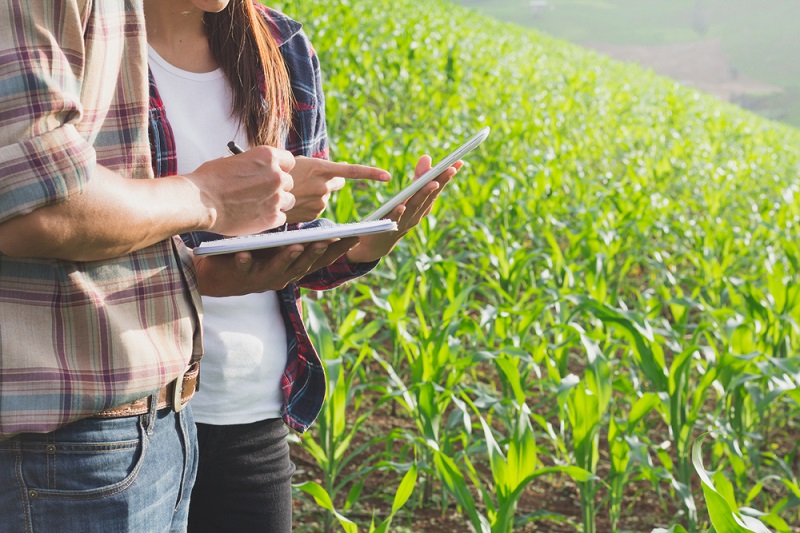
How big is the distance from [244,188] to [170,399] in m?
0.24

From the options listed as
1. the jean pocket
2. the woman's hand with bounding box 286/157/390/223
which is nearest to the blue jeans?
the jean pocket

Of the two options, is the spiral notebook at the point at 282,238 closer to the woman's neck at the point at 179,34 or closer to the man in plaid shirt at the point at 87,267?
the man in plaid shirt at the point at 87,267

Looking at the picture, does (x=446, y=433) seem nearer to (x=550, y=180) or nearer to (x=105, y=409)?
→ (x=105, y=409)

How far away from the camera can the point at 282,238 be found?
3.29 ft

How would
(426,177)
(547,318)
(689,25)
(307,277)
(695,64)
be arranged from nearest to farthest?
(426,177), (307,277), (547,318), (695,64), (689,25)

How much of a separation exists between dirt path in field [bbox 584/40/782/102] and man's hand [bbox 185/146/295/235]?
33255mm

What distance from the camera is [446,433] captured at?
7.49ft

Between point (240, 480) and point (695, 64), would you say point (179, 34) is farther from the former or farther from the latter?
point (695, 64)

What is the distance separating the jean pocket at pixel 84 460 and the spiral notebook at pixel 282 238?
20 cm

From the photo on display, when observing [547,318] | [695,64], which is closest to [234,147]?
[547,318]

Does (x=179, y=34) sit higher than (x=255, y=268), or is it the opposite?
(x=179, y=34)

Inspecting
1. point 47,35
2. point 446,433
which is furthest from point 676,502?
point 47,35

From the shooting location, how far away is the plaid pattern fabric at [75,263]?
2.47 ft

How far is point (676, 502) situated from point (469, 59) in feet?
25.7
